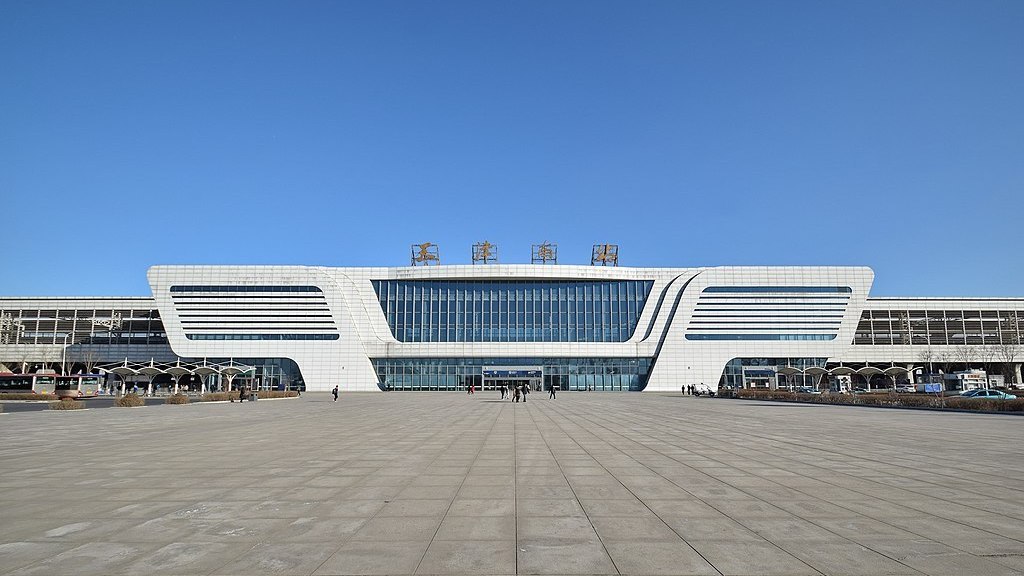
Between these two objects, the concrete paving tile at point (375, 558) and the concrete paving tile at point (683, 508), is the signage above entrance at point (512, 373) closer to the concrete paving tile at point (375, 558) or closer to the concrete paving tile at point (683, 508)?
the concrete paving tile at point (683, 508)

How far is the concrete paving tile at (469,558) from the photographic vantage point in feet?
20.0

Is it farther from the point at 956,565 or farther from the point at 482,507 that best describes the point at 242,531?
the point at 956,565

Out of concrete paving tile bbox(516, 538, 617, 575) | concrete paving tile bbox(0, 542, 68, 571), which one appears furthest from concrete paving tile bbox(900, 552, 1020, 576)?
concrete paving tile bbox(0, 542, 68, 571)

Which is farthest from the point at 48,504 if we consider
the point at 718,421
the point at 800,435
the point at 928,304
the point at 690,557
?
the point at 928,304

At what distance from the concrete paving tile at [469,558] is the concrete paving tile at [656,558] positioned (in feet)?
3.92

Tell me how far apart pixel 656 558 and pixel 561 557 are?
1063mm

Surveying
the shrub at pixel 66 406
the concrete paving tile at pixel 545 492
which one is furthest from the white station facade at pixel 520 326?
the concrete paving tile at pixel 545 492

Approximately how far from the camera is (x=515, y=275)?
88.6m

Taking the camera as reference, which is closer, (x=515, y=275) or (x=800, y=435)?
(x=800, y=435)

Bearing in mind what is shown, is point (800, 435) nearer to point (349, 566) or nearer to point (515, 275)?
point (349, 566)

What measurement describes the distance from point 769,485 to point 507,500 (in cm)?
507

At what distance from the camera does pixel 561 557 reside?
21.4ft

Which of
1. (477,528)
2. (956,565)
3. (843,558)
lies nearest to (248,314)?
(477,528)

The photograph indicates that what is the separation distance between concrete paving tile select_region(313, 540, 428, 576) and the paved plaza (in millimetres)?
36
